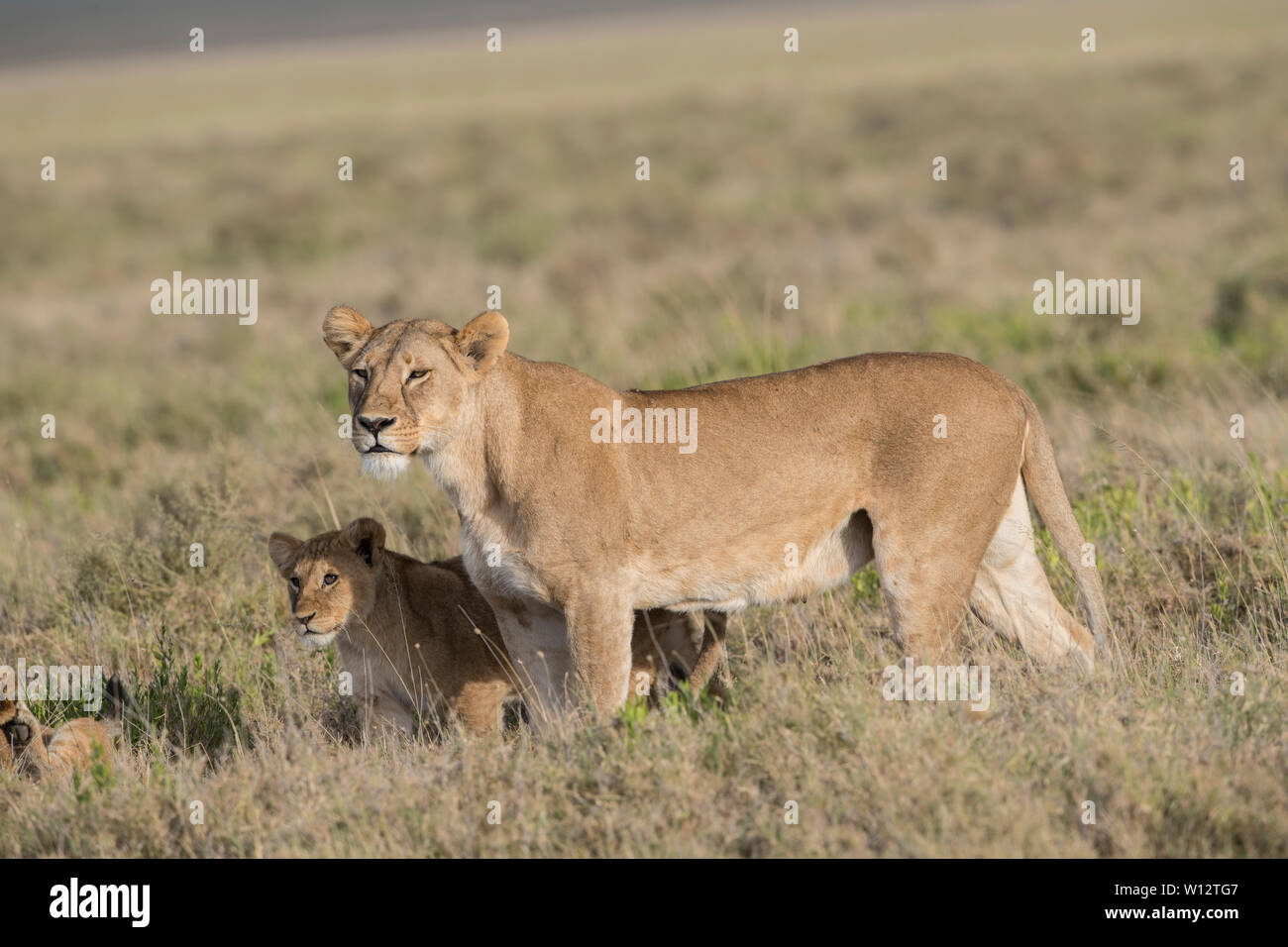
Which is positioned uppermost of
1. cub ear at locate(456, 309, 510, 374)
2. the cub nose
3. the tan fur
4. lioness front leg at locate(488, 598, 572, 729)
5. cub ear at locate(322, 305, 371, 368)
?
cub ear at locate(322, 305, 371, 368)

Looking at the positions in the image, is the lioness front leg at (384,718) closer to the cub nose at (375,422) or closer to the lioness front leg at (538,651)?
the lioness front leg at (538,651)

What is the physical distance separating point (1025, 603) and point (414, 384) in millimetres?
2948

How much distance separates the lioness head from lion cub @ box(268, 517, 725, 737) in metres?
1.06

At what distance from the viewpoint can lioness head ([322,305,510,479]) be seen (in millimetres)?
5621

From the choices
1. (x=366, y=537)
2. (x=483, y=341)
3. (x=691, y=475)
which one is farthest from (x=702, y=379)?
(x=483, y=341)

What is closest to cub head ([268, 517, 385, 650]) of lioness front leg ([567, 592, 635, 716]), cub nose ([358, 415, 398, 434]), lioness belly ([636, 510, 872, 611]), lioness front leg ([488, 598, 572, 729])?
lioness front leg ([488, 598, 572, 729])

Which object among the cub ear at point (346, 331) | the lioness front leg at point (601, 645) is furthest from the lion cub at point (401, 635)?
the cub ear at point (346, 331)

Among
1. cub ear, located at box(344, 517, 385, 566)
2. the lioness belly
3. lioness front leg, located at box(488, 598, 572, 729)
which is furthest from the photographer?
cub ear, located at box(344, 517, 385, 566)

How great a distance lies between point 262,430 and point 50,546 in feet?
8.47

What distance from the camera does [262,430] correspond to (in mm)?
11898

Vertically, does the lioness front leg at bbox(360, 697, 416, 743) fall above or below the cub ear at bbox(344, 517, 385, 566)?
below

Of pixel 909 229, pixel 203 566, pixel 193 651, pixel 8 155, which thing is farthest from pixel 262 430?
pixel 8 155

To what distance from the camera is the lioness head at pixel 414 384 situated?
5.62 m

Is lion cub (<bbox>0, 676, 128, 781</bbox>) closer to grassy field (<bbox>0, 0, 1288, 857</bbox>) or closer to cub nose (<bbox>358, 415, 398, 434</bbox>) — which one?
grassy field (<bbox>0, 0, 1288, 857</bbox>)
